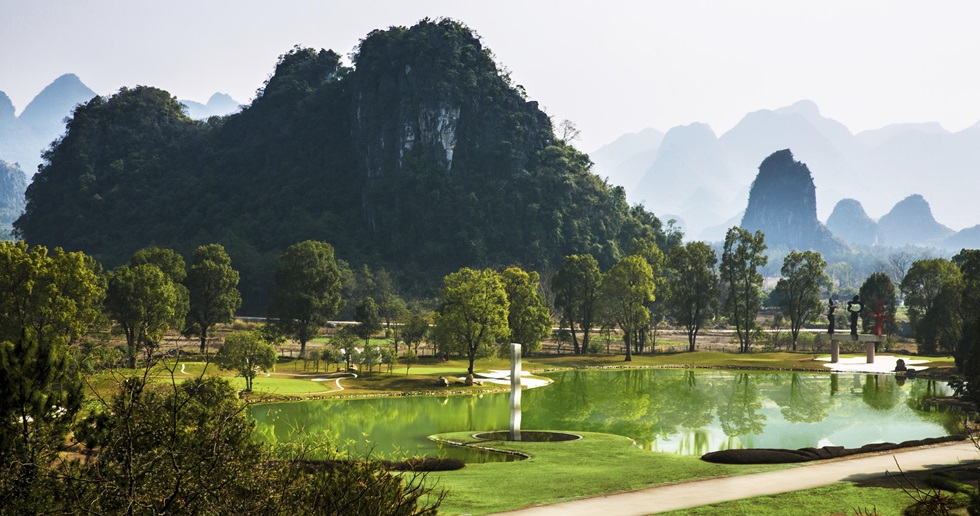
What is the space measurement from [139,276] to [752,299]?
62037 millimetres

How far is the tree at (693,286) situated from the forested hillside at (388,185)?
53.8 meters

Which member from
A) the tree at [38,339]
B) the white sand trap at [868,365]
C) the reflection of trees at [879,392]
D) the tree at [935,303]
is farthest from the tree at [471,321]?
the tree at [935,303]

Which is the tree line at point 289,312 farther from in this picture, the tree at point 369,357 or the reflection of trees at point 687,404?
the reflection of trees at point 687,404

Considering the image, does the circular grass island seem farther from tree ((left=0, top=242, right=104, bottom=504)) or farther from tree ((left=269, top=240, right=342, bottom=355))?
tree ((left=269, top=240, right=342, bottom=355))

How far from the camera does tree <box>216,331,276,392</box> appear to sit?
55.2 metres

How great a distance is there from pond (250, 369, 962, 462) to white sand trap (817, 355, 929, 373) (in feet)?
19.6

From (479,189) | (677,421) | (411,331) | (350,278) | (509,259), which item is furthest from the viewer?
(479,189)

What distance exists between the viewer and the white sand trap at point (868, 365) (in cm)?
7731

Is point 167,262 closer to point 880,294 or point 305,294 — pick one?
point 305,294

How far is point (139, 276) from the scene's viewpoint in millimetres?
68000

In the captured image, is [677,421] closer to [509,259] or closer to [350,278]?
[350,278]

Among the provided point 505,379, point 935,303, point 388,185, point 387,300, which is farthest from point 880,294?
point 388,185

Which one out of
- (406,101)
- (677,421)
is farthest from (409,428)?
(406,101)

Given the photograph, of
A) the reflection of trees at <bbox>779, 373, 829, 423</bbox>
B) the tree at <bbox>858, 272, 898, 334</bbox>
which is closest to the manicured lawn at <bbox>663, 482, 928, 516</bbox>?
the reflection of trees at <bbox>779, 373, 829, 423</bbox>
